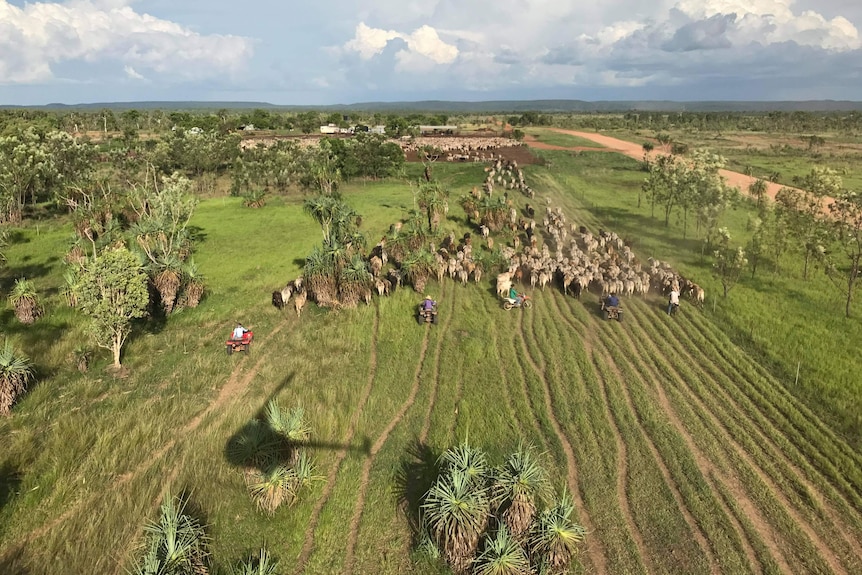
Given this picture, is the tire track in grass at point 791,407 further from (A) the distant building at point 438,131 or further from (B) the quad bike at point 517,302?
(A) the distant building at point 438,131

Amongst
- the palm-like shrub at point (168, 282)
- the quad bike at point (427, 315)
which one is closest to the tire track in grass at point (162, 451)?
the palm-like shrub at point (168, 282)

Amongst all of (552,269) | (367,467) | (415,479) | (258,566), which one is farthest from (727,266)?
(258,566)

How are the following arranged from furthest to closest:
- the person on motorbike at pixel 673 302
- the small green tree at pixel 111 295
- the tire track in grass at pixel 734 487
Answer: the person on motorbike at pixel 673 302
the small green tree at pixel 111 295
the tire track in grass at pixel 734 487

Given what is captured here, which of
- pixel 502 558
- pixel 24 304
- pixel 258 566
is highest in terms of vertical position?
pixel 24 304

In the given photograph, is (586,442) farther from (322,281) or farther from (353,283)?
(322,281)

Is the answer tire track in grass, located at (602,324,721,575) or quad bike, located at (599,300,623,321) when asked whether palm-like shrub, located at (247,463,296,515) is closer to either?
tire track in grass, located at (602,324,721,575)

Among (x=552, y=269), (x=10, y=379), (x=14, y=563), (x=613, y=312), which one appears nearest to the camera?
(x=14, y=563)

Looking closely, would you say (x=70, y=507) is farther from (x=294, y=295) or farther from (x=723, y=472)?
(x=723, y=472)
